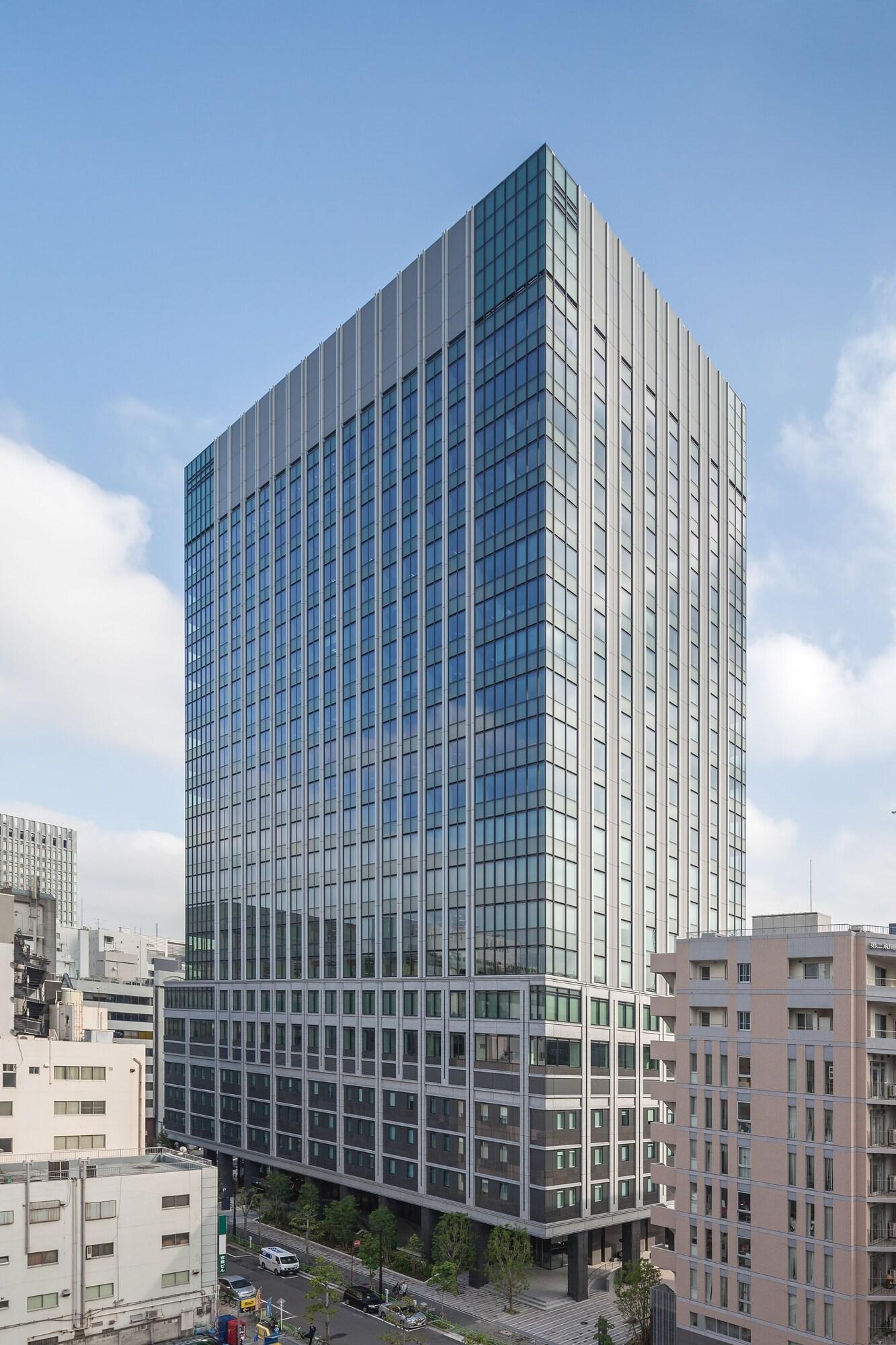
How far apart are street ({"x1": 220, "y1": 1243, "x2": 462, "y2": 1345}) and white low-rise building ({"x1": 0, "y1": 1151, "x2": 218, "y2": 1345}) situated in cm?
950

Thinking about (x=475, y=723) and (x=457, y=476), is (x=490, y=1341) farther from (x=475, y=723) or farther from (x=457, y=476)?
(x=457, y=476)

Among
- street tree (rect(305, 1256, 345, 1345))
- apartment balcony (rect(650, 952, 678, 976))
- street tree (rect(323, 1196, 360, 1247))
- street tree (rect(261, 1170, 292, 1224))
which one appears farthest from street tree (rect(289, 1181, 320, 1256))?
apartment balcony (rect(650, 952, 678, 976))

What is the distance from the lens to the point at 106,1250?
198ft

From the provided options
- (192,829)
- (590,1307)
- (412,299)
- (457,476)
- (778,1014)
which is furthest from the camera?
(192,829)

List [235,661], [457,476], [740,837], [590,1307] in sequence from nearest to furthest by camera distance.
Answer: [590,1307] → [457,476] → [740,837] → [235,661]

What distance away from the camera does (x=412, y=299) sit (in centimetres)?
10012

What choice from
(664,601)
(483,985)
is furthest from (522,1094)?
(664,601)

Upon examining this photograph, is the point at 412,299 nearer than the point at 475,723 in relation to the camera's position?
No

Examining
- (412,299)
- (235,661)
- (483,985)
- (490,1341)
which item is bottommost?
(490,1341)

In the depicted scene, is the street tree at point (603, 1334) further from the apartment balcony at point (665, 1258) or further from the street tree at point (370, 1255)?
the street tree at point (370, 1255)

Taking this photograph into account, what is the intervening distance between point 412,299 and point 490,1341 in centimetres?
8251

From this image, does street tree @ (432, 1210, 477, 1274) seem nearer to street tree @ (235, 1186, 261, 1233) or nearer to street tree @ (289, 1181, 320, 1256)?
street tree @ (289, 1181, 320, 1256)

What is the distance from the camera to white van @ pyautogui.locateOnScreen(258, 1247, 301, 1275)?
85.4m

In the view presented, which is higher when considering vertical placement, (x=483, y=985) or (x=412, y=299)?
(x=412, y=299)
